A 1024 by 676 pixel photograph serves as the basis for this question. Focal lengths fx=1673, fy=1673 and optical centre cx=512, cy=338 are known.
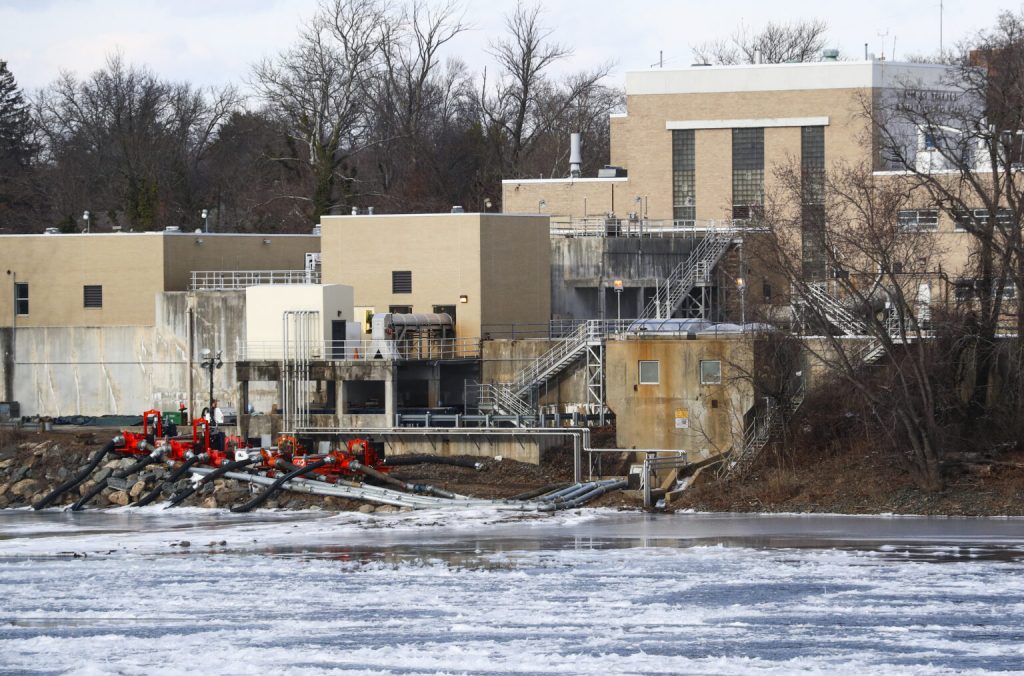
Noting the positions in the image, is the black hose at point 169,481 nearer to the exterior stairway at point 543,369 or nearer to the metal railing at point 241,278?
the exterior stairway at point 543,369

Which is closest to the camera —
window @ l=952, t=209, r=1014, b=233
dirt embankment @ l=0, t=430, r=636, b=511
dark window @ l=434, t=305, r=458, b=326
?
window @ l=952, t=209, r=1014, b=233

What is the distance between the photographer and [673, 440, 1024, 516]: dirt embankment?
42.0 meters

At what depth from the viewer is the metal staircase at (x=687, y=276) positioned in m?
60.9

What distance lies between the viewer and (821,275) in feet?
158

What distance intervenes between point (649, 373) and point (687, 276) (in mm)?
14389

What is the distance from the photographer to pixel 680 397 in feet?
156

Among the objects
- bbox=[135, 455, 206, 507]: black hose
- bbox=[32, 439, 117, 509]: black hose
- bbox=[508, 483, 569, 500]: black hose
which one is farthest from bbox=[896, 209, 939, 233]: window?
bbox=[32, 439, 117, 509]: black hose

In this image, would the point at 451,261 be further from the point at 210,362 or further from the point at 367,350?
the point at 210,362

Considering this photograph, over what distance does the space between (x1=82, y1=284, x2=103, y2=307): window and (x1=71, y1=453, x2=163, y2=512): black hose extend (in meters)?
13.0

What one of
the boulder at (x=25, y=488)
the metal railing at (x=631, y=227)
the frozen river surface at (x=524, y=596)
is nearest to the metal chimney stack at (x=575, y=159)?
the metal railing at (x=631, y=227)

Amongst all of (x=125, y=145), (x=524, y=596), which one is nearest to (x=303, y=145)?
(x=125, y=145)

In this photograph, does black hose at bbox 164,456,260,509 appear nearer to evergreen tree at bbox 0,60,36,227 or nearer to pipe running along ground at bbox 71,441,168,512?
pipe running along ground at bbox 71,441,168,512

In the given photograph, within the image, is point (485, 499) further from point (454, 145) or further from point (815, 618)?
point (454, 145)

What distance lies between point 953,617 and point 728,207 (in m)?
40.3
